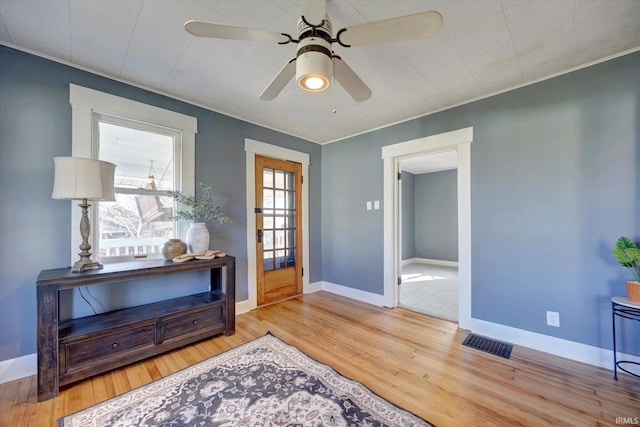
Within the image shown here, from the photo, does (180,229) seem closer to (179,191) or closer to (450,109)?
(179,191)

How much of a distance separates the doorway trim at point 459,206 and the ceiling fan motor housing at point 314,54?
82.0 inches

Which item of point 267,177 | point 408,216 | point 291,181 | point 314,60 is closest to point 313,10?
point 314,60

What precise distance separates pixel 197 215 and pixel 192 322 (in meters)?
1.04

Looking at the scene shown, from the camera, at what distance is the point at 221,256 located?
104 inches

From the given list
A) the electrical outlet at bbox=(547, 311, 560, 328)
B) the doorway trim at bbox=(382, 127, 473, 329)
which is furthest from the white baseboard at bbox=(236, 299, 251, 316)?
the electrical outlet at bbox=(547, 311, 560, 328)

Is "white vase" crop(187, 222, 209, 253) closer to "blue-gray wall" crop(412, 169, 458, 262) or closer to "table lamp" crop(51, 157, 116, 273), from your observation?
"table lamp" crop(51, 157, 116, 273)

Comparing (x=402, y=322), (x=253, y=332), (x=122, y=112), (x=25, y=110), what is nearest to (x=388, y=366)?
(x=402, y=322)

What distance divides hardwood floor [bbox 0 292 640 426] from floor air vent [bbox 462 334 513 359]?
0.06m

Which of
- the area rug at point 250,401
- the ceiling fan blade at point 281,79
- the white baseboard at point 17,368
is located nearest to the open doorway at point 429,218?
the area rug at point 250,401

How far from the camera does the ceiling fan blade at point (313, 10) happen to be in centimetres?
121

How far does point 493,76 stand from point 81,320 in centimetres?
405

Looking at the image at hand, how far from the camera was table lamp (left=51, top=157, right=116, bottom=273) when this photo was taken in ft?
6.02

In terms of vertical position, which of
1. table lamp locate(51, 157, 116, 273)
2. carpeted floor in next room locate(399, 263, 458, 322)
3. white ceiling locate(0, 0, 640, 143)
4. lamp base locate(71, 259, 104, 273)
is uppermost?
white ceiling locate(0, 0, 640, 143)

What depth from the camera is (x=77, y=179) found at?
72.8 inches
